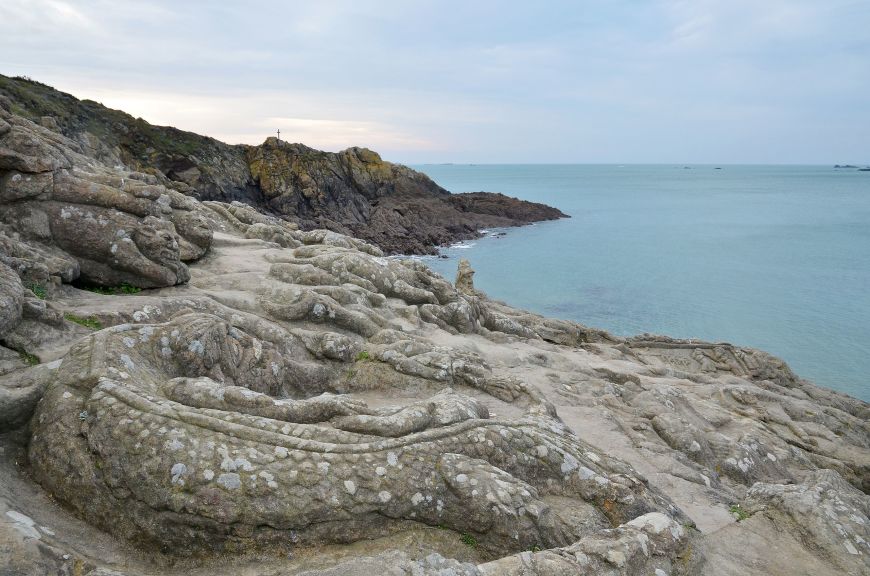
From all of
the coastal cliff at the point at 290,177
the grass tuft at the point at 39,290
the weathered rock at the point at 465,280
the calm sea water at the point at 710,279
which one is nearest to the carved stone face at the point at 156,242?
the grass tuft at the point at 39,290

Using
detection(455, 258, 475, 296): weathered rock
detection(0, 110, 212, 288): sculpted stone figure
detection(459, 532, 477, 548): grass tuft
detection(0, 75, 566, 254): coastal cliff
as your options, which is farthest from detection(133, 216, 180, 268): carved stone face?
detection(0, 75, 566, 254): coastal cliff

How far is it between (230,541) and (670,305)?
49.9 m

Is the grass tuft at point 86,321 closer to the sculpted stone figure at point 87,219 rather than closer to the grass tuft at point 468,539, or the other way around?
the sculpted stone figure at point 87,219

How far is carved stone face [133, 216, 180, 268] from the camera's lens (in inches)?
577

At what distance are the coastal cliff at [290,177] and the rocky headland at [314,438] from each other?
150 feet

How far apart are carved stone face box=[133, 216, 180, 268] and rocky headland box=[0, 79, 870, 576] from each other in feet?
0.19

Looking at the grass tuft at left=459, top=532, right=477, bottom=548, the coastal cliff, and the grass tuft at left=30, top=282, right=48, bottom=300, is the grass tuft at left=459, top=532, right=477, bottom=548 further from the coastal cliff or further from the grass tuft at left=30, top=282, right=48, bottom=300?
the coastal cliff

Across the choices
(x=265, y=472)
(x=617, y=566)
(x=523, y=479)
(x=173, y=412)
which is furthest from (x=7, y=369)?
(x=617, y=566)

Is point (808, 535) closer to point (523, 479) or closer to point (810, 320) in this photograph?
point (523, 479)

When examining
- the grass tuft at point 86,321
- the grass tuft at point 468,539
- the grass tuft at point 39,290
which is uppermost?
the grass tuft at point 39,290

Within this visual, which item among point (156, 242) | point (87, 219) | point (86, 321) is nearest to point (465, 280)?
point (156, 242)

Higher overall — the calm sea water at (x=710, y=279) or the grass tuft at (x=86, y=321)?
the grass tuft at (x=86, y=321)

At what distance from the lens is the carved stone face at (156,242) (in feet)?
48.1

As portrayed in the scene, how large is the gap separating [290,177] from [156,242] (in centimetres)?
6606
